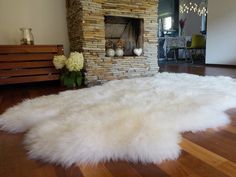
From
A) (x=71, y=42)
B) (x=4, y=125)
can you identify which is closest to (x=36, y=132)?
(x=4, y=125)

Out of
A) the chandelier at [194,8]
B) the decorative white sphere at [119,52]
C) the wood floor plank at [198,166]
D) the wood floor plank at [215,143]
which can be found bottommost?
the wood floor plank at [198,166]

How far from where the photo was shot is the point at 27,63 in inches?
108

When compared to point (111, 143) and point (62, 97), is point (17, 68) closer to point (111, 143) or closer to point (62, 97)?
point (62, 97)

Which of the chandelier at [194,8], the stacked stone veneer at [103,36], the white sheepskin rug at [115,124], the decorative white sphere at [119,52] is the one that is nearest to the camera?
the white sheepskin rug at [115,124]

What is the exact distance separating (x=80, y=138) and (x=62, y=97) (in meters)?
1.05

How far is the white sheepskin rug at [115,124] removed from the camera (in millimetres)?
935

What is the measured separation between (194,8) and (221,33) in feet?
9.18

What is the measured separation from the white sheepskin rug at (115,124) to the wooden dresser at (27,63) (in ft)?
3.65

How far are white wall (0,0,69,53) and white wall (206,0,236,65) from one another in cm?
368

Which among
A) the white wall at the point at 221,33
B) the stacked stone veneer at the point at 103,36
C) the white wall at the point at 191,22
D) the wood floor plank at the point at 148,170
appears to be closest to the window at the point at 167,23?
the white wall at the point at 191,22

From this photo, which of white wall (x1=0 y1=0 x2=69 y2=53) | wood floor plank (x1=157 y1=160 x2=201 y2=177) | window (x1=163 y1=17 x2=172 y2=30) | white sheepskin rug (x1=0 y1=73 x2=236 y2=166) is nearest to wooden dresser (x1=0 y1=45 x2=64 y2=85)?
white wall (x1=0 y1=0 x2=69 y2=53)

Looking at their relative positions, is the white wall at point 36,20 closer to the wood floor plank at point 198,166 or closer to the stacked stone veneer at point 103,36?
the stacked stone veneer at point 103,36

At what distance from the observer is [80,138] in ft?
3.30

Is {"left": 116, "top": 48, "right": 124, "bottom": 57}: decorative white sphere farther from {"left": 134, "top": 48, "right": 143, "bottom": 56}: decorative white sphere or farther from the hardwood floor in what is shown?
the hardwood floor
